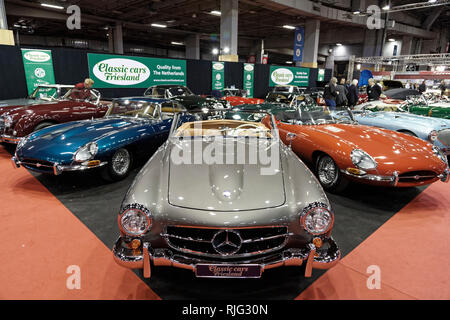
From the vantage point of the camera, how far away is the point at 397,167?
3.37m

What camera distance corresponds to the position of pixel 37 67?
8414mm

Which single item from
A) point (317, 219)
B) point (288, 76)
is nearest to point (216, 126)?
point (317, 219)

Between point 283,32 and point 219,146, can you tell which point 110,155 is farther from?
point 283,32

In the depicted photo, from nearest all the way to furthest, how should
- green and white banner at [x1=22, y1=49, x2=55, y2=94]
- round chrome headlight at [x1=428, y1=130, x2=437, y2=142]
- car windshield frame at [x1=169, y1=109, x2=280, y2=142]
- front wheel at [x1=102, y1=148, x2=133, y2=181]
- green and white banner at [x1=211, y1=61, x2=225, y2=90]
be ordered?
car windshield frame at [x1=169, y1=109, x2=280, y2=142] → front wheel at [x1=102, y1=148, x2=133, y2=181] → round chrome headlight at [x1=428, y1=130, x2=437, y2=142] → green and white banner at [x1=22, y1=49, x2=55, y2=94] → green and white banner at [x1=211, y1=61, x2=225, y2=90]

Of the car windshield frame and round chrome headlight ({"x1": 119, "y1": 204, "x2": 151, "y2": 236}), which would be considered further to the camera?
the car windshield frame

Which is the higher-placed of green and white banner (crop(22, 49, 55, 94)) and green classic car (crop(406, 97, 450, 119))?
green and white banner (crop(22, 49, 55, 94))

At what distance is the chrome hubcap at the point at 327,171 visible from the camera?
391 centimetres

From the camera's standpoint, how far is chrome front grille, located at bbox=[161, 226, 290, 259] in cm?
188

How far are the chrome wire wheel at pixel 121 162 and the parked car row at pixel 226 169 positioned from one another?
0.02 metres

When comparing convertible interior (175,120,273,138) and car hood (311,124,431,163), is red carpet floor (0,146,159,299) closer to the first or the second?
convertible interior (175,120,273,138)

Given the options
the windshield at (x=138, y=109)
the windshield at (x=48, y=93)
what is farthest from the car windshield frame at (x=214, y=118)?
the windshield at (x=48, y=93)

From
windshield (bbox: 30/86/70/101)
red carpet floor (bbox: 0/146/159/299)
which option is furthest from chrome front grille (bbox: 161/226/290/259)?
windshield (bbox: 30/86/70/101)

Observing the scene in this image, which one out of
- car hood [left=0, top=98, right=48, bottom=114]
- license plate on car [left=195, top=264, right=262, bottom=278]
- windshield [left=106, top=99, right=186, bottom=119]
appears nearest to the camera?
license plate on car [left=195, top=264, right=262, bottom=278]

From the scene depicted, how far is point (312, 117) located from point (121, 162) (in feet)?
10.7
